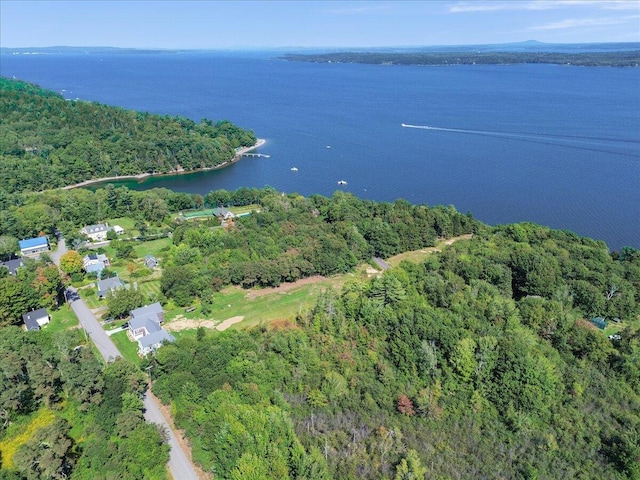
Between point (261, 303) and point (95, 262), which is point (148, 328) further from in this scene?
point (95, 262)

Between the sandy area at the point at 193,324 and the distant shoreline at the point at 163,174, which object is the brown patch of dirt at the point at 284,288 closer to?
the sandy area at the point at 193,324

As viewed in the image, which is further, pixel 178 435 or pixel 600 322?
pixel 600 322

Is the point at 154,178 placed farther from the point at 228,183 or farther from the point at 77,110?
the point at 77,110

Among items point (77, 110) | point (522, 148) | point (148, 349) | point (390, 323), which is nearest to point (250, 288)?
point (148, 349)

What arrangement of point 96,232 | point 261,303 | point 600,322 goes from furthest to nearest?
point 96,232 → point 261,303 → point 600,322

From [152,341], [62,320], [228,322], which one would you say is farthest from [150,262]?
[152,341]

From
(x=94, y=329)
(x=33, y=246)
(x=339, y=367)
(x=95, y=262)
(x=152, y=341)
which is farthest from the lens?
(x=33, y=246)

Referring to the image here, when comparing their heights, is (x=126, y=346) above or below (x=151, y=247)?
below
